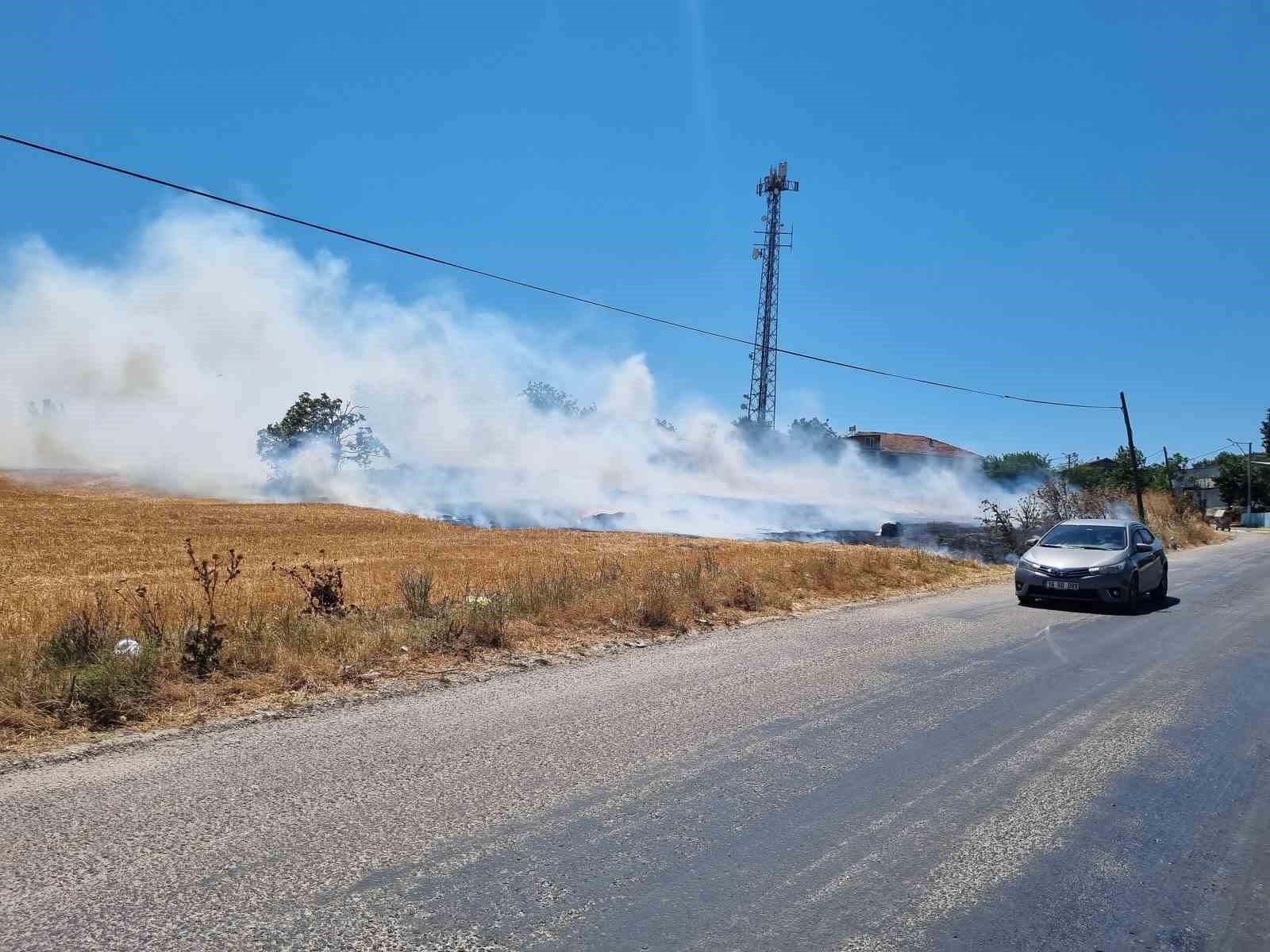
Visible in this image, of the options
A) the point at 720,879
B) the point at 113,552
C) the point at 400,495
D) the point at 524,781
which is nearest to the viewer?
the point at 720,879

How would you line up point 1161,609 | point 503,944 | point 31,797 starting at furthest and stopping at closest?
point 1161,609, point 31,797, point 503,944

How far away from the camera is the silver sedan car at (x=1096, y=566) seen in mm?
13094

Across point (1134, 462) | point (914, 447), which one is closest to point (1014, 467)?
Answer: point (914, 447)

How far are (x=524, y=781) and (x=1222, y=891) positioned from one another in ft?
11.0

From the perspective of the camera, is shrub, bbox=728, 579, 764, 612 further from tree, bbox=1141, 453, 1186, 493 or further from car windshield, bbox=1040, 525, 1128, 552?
tree, bbox=1141, 453, 1186, 493

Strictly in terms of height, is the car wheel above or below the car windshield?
below

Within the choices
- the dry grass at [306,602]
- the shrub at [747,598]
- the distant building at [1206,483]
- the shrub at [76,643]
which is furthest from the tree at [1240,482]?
the shrub at [76,643]

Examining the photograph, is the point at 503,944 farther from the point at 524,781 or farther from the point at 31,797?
the point at 31,797

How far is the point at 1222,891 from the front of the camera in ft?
12.0

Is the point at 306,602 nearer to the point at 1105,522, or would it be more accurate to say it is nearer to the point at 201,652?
the point at 201,652

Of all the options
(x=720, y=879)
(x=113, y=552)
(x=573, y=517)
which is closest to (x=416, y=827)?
(x=720, y=879)

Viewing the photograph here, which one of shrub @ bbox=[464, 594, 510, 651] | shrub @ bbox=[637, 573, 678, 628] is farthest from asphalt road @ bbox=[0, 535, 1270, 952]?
shrub @ bbox=[637, 573, 678, 628]

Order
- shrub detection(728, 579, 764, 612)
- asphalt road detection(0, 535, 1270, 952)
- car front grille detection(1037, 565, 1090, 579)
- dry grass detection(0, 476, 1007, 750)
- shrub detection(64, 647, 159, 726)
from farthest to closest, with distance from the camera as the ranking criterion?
car front grille detection(1037, 565, 1090, 579)
shrub detection(728, 579, 764, 612)
dry grass detection(0, 476, 1007, 750)
shrub detection(64, 647, 159, 726)
asphalt road detection(0, 535, 1270, 952)

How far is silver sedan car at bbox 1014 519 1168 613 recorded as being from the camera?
43.0 ft
